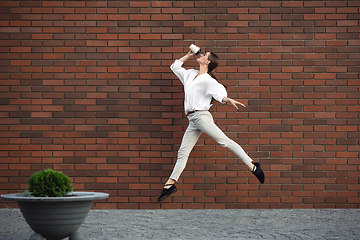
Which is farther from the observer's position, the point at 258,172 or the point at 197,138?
the point at 197,138

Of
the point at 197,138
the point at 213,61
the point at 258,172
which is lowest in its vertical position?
the point at 258,172

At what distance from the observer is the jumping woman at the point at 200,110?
4.74m

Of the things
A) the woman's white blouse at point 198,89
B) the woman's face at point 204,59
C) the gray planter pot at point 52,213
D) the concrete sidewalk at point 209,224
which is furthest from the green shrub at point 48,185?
the woman's face at point 204,59

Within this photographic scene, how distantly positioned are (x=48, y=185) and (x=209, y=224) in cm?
198

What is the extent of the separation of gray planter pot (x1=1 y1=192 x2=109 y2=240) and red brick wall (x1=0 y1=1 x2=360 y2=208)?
2025mm

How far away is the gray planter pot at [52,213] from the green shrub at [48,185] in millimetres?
99

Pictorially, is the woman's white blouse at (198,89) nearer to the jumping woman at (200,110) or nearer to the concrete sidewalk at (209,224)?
the jumping woman at (200,110)

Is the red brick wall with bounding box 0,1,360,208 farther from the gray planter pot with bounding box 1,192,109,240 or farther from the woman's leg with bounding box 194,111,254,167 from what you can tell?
the gray planter pot with bounding box 1,192,109,240

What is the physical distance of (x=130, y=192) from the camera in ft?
17.1

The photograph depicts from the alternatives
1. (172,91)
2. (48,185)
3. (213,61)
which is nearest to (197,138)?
(172,91)

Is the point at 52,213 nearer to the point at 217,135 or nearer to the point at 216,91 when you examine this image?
the point at 217,135

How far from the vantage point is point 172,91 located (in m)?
5.29

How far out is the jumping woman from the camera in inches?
187

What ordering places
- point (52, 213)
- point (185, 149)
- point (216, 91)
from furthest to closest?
point (185, 149) < point (216, 91) < point (52, 213)
